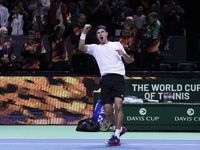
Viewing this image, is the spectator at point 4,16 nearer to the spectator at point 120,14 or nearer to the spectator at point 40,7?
the spectator at point 40,7

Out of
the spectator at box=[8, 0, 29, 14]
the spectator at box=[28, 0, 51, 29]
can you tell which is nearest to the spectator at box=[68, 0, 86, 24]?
the spectator at box=[28, 0, 51, 29]

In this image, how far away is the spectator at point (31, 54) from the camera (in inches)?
393

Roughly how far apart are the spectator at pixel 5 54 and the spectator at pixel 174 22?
5498 mm

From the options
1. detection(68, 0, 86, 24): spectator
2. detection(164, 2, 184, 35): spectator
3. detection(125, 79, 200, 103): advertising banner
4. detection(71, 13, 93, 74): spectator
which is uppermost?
detection(68, 0, 86, 24): spectator

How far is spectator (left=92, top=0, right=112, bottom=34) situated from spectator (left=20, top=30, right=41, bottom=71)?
2.59 metres

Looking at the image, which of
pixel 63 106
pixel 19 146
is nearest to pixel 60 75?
pixel 63 106

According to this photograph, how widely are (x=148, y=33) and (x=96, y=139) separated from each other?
4.76m

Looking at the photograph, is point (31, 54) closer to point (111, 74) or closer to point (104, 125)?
point (104, 125)

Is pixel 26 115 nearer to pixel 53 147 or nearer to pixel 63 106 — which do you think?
pixel 63 106

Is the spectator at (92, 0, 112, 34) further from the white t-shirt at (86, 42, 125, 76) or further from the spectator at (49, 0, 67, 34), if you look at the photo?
the white t-shirt at (86, 42, 125, 76)

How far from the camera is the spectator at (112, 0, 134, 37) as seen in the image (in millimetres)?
11547

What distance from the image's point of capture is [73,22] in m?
12.2

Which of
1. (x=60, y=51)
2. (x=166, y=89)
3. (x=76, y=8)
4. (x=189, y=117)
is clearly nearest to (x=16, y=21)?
(x=76, y=8)

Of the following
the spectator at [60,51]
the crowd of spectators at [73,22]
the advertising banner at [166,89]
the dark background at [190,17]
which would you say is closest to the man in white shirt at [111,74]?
the advertising banner at [166,89]
